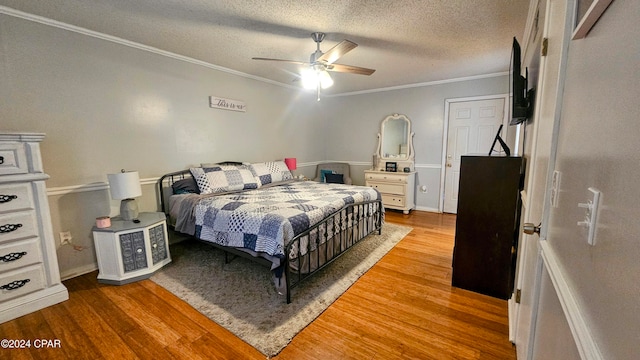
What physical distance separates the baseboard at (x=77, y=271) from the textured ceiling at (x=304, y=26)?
7.71 ft

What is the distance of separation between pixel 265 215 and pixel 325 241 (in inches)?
25.3

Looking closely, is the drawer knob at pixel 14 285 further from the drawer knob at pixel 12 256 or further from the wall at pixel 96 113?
the wall at pixel 96 113

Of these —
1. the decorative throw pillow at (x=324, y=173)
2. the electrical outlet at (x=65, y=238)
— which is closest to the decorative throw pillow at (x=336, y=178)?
the decorative throw pillow at (x=324, y=173)

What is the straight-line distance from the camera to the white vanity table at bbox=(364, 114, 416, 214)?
471 cm

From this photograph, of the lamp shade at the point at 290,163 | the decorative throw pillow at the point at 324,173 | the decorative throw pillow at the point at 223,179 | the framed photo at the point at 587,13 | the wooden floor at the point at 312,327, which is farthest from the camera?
the decorative throw pillow at the point at 324,173

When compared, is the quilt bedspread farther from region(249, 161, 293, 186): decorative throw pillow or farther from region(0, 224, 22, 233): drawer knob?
region(0, 224, 22, 233): drawer knob

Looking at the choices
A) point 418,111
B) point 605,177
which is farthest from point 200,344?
point 418,111

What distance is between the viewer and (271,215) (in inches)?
86.2

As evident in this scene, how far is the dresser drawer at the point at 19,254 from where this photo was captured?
194cm

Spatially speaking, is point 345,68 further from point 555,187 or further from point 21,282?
point 21,282

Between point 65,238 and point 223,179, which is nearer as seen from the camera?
point 65,238

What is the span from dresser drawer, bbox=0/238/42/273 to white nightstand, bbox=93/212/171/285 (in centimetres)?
38

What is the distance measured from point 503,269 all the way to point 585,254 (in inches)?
75.5

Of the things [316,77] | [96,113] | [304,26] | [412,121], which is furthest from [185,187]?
[412,121]
